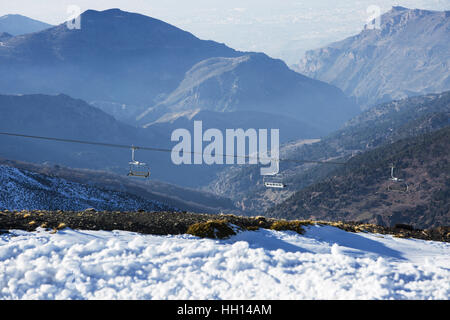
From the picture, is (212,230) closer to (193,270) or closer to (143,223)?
(143,223)

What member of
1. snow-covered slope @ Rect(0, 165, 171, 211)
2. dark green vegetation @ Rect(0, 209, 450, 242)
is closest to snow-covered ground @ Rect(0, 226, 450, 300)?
dark green vegetation @ Rect(0, 209, 450, 242)

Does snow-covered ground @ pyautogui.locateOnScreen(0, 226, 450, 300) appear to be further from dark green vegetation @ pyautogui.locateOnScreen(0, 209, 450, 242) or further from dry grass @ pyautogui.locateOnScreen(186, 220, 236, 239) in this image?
dark green vegetation @ pyautogui.locateOnScreen(0, 209, 450, 242)

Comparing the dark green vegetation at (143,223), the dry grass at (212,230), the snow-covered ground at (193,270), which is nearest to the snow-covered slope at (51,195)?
the dark green vegetation at (143,223)

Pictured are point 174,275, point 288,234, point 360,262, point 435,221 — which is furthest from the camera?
point 435,221
